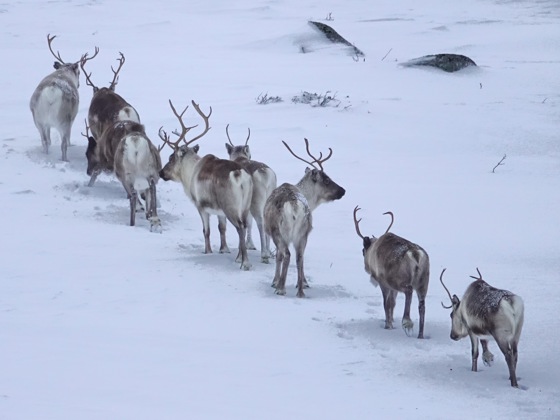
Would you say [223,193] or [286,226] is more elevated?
[223,193]

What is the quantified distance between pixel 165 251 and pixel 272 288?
59.2 inches

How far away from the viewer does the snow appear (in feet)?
21.0

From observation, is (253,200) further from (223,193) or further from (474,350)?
(474,350)

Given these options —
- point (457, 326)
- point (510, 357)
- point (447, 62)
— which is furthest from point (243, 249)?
point (447, 62)

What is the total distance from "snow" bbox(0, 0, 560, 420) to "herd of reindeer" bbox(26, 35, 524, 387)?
291 mm

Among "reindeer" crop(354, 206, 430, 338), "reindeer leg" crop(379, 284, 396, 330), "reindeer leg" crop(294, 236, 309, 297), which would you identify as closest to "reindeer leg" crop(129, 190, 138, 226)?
"reindeer leg" crop(294, 236, 309, 297)

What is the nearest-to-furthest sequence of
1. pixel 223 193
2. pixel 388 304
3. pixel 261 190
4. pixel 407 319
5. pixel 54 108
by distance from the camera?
pixel 407 319 < pixel 388 304 < pixel 223 193 < pixel 261 190 < pixel 54 108

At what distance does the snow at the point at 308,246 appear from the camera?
21.0ft

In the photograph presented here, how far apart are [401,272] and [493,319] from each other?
3.52 ft

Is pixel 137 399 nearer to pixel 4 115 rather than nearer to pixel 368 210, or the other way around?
pixel 368 210

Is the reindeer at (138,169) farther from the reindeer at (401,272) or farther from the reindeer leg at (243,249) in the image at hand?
the reindeer at (401,272)

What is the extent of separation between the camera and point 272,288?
355 inches

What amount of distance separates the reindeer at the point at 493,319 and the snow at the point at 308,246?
208 millimetres

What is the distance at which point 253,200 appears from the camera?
9969mm
